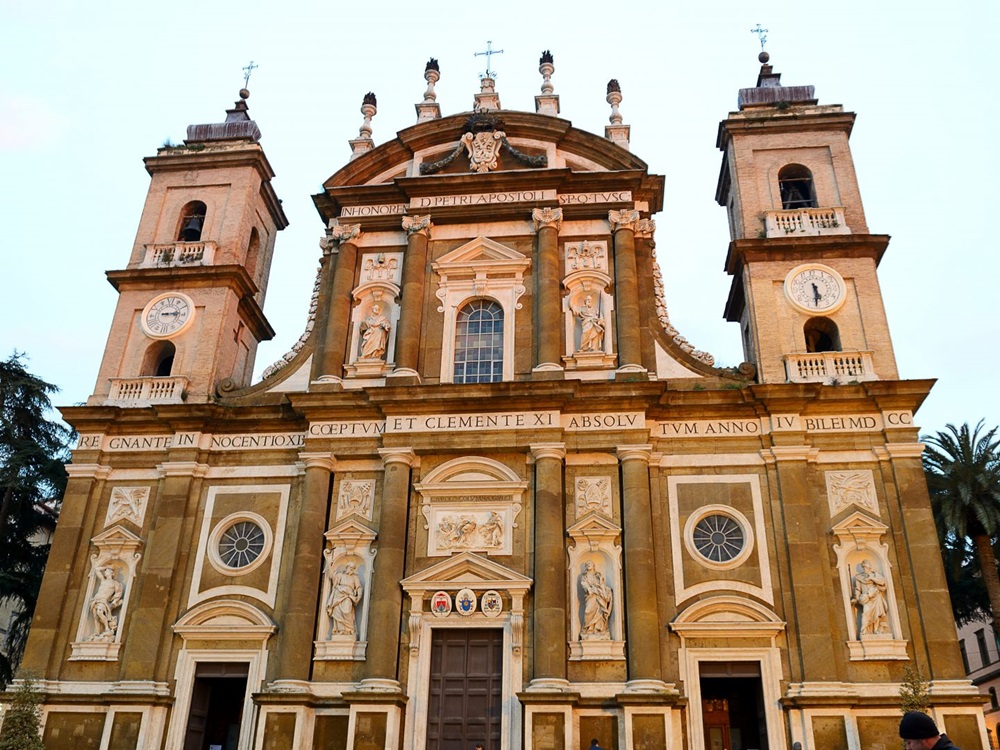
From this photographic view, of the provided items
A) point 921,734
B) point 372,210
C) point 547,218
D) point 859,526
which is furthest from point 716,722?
point 372,210

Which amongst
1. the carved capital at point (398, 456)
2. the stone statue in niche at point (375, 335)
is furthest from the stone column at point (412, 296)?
the carved capital at point (398, 456)

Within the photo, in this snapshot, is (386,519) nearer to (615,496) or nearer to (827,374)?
(615,496)

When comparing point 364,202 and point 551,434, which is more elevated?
point 364,202

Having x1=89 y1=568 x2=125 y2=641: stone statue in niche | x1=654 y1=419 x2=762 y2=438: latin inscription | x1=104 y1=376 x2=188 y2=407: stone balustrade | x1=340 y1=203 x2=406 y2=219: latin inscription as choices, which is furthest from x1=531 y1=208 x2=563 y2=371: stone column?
x1=89 y1=568 x2=125 y2=641: stone statue in niche

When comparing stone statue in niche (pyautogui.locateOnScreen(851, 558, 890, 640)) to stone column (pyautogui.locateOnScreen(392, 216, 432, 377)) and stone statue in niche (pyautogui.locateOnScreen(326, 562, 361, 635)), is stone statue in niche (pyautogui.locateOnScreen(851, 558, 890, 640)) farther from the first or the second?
stone column (pyautogui.locateOnScreen(392, 216, 432, 377))

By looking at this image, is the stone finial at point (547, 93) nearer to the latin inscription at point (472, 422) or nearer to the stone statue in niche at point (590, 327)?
the stone statue in niche at point (590, 327)

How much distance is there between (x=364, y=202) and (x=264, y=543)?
31.4 ft

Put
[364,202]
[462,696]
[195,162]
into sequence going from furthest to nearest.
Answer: [195,162] < [364,202] < [462,696]

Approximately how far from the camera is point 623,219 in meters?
22.9

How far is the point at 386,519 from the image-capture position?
19.6 m

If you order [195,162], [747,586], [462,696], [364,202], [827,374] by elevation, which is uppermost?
[195,162]

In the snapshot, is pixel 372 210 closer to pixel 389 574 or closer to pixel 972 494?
pixel 389 574

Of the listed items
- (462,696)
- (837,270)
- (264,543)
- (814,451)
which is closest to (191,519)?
(264,543)

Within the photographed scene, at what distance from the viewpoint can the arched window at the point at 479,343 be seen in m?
21.8
